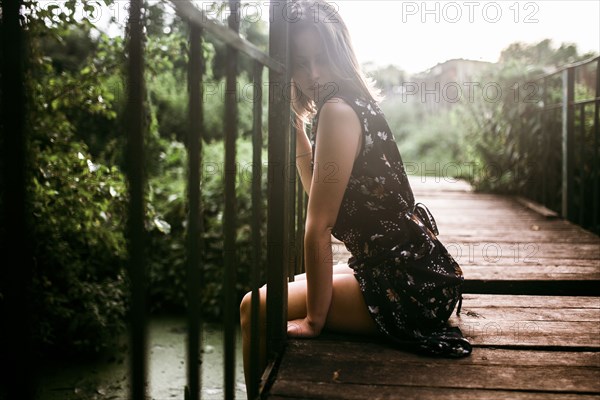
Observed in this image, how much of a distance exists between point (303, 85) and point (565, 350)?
1113mm

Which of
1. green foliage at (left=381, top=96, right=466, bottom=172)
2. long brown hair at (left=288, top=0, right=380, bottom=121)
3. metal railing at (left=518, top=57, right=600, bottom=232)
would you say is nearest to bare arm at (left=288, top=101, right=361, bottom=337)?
long brown hair at (left=288, top=0, right=380, bottom=121)

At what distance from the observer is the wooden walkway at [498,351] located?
4.58 ft

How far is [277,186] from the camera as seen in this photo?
5.11ft

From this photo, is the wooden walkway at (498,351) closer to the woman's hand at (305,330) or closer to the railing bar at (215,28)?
the woman's hand at (305,330)

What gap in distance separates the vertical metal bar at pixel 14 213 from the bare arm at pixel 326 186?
1.09 metres

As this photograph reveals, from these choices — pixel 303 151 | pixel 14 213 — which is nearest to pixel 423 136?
pixel 303 151

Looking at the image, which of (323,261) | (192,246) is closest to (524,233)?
(323,261)

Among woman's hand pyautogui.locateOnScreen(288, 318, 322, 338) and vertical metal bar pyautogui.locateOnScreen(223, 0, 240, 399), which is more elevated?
vertical metal bar pyautogui.locateOnScreen(223, 0, 240, 399)

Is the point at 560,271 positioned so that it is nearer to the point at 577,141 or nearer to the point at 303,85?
the point at 303,85

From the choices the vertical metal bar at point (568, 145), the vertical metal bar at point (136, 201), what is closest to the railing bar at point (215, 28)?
the vertical metal bar at point (136, 201)

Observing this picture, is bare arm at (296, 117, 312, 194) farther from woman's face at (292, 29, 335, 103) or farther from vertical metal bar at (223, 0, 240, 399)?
vertical metal bar at (223, 0, 240, 399)

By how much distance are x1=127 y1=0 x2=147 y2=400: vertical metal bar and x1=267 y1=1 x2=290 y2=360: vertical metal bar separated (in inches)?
30.9

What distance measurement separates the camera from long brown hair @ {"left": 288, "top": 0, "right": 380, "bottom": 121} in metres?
1.67

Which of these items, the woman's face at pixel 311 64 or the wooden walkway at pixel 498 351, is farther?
the woman's face at pixel 311 64
